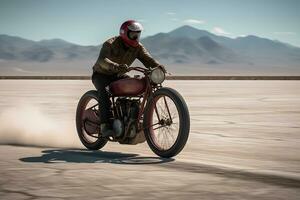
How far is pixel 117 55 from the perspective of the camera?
30.8ft

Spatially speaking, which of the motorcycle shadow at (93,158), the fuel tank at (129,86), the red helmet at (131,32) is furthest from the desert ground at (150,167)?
the red helmet at (131,32)

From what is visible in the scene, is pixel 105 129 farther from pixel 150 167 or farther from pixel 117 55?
pixel 150 167

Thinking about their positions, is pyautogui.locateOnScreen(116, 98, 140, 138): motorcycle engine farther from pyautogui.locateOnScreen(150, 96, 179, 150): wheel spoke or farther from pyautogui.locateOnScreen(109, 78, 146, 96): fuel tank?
pyautogui.locateOnScreen(150, 96, 179, 150): wheel spoke

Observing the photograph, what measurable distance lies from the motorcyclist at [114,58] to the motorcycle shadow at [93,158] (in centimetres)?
37

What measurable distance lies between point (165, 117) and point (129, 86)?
0.67m

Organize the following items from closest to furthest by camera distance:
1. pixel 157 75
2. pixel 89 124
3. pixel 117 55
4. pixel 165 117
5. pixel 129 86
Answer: pixel 157 75
pixel 165 117
pixel 129 86
pixel 117 55
pixel 89 124

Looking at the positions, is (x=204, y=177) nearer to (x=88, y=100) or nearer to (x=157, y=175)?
(x=157, y=175)

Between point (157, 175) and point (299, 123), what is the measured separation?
845 centimetres

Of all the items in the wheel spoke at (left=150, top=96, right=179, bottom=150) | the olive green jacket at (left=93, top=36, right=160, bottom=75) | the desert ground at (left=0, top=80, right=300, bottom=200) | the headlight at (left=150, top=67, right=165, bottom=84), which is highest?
the olive green jacket at (left=93, top=36, right=160, bottom=75)

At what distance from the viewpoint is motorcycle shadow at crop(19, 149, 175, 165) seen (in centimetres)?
846

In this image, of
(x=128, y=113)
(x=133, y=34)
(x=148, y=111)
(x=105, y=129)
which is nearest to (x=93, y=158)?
(x=105, y=129)

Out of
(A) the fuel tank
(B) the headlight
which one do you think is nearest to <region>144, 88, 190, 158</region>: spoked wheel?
(B) the headlight

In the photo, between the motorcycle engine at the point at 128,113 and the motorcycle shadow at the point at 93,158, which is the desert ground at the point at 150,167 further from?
the motorcycle engine at the point at 128,113

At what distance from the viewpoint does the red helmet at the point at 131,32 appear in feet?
29.9
